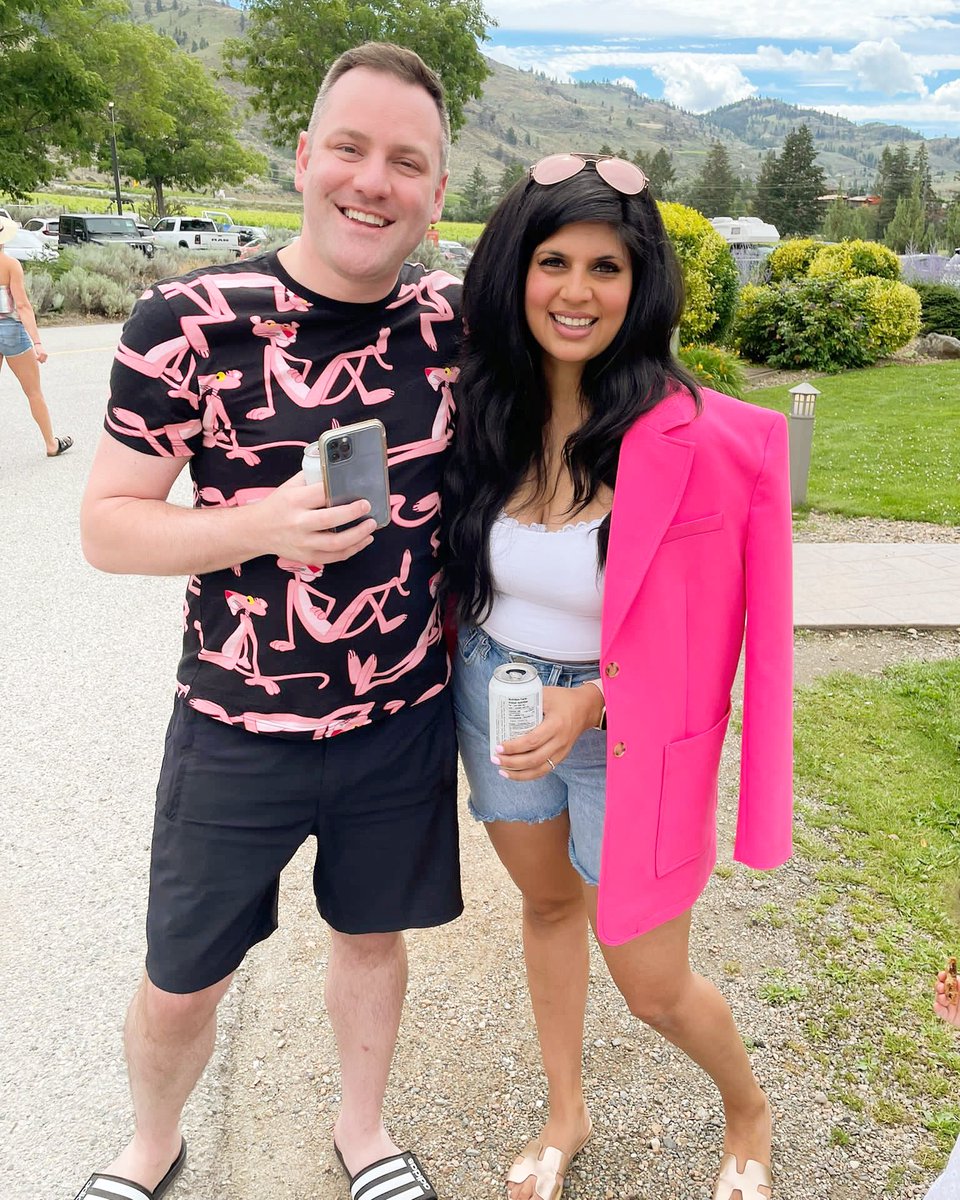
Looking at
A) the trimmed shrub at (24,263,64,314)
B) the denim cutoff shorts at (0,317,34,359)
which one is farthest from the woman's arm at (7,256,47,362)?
the trimmed shrub at (24,263,64,314)

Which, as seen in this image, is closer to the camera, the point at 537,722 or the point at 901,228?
the point at 537,722

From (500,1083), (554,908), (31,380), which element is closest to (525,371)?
(554,908)

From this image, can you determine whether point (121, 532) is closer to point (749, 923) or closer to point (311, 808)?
point (311, 808)

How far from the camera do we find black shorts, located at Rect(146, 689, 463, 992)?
6.06 ft

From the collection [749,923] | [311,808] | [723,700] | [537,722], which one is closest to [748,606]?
[723,700]

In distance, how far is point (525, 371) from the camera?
190 centimetres

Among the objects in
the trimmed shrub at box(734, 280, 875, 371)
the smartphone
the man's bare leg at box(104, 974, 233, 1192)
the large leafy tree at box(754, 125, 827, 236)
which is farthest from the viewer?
the large leafy tree at box(754, 125, 827, 236)

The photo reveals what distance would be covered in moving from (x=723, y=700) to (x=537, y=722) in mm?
461

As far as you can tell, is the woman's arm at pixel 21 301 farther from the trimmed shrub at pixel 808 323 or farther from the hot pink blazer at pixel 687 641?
the trimmed shrub at pixel 808 323

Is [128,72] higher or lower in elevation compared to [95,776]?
higher

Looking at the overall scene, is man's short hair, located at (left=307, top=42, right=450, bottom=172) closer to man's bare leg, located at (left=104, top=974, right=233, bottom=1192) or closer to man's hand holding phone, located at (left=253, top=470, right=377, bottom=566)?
man's hand holding phone, located at (left=253, top=470, right=377, bottom=566)

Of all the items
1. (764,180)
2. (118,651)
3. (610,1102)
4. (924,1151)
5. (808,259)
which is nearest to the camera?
(924,1151)

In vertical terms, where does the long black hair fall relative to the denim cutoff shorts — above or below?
above

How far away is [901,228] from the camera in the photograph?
7712 cm
